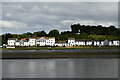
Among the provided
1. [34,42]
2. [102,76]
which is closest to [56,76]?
[102,76]

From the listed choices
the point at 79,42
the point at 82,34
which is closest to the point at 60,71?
the point at 79,42

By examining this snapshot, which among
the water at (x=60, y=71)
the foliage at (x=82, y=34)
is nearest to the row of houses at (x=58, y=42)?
the foliage at (x=82, y=34)

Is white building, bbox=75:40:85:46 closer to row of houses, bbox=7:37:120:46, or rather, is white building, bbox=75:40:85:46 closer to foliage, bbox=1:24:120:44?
row of houses, bbox=7:37:120:46

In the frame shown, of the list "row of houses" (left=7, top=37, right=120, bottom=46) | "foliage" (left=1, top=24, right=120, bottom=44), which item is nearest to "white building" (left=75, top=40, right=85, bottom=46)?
"row of houses" (left=7, top=37, right=120, bottom=46)

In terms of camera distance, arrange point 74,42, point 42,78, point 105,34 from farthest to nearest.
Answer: point 105,34 < point 74,42 < point 42,78

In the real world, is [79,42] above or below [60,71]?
above

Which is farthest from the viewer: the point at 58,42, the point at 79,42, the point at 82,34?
the point at 82,34

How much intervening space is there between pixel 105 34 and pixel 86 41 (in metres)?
24.1

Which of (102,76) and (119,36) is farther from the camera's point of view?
(119,36)

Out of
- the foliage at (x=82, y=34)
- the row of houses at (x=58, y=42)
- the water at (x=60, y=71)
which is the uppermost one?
the foliage at (x=82, y=34)

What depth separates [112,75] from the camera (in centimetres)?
1714

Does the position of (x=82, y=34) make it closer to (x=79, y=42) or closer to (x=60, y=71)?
(x=79, y=42)

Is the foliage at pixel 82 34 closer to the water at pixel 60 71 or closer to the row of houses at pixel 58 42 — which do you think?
the row of houses at pixel 58 42

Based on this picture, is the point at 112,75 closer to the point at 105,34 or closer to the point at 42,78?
the point at 42,78
